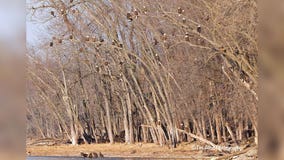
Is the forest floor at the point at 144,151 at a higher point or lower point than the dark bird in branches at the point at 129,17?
lower

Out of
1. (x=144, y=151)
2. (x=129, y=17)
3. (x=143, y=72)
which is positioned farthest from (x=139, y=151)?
(x=129, y=17)

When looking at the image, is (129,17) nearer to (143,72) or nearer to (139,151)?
(143,72)

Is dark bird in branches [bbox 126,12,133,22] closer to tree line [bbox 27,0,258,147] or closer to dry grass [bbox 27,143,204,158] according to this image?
tree line [bbox 27,0,258,147]

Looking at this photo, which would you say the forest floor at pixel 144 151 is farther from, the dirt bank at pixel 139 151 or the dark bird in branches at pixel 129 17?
the dark bird in branches at pixel 129 17

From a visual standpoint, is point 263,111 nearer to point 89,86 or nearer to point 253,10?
point 253,10

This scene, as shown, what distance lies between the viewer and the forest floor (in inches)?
79.0

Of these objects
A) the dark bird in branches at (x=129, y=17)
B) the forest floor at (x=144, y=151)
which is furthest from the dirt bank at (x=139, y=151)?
the dark bird in branches at (x=129, y=17)

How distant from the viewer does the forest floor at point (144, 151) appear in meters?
2.01

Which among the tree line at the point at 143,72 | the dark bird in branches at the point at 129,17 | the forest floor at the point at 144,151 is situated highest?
the dark bird in branches at the point at 129,17

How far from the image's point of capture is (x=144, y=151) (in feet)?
6.76

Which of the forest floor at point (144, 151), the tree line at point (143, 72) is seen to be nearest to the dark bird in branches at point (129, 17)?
the tree line at point (143, 72)

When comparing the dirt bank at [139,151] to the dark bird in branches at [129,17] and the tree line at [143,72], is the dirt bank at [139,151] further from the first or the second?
the dark bird in branches at [129,17]
